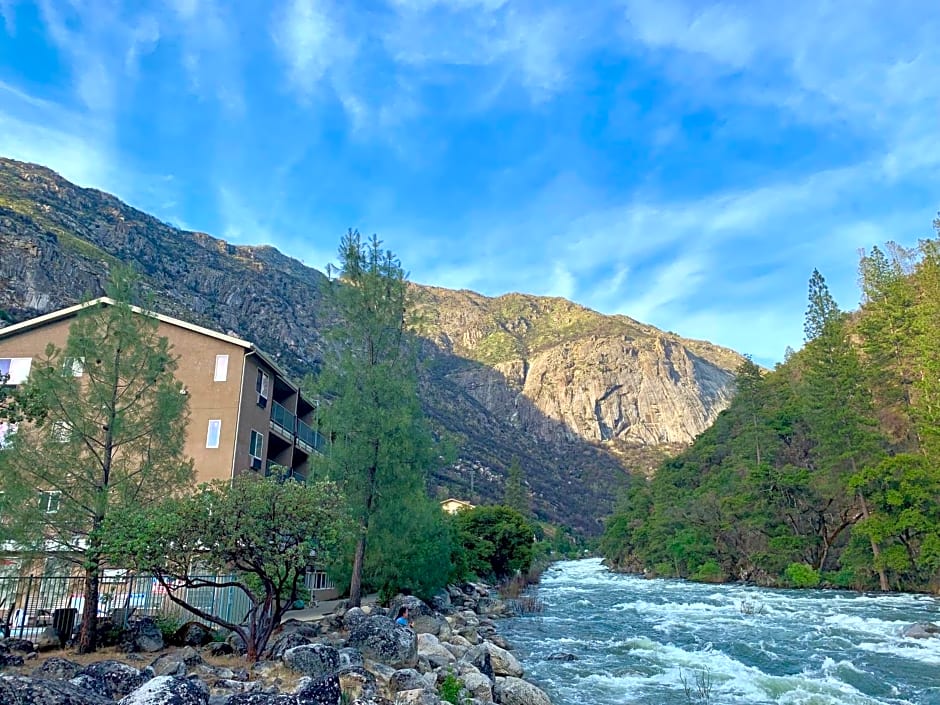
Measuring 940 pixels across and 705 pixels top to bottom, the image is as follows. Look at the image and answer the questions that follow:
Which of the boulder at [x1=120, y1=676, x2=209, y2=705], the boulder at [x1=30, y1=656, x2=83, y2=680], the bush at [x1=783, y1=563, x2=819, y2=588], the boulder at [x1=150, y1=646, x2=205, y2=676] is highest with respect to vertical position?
the boulder at [x1=120, y1=676, x2=209, y2=705]

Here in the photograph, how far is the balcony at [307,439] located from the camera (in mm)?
32500

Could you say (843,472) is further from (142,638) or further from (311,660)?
(142,638)

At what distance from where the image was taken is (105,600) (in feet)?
49.2

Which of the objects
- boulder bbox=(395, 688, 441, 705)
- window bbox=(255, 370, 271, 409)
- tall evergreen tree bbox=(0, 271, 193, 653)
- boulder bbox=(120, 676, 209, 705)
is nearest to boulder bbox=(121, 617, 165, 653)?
tall evergreen tree bbox=(0, 271, 193, 653)

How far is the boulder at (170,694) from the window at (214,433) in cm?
1946

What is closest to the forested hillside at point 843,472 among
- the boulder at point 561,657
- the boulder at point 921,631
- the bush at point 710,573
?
the bush at point 710,573

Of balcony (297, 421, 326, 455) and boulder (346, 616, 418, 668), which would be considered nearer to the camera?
boulder (346, 616, 418, 668)

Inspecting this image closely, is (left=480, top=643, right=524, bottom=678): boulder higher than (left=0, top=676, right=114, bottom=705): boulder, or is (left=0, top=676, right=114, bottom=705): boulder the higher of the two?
(left=0, top=676, right=114, bottom=705): boulder

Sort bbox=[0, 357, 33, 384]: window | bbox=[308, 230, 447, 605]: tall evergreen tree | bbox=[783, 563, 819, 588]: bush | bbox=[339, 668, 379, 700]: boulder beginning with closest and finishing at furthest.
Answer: bbox=[339, 668, 379, 700]: boulder < bbox=[308, 230, 447, 605]: tall evergreen tree < bbox=[0, 357, 33, 384]: window < bbox=[783, 563, 819, 588]: bush

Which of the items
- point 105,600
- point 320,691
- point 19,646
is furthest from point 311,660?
point 105,600

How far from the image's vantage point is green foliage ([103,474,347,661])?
12172 millimetres

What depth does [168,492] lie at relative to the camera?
Result: 1543 cm

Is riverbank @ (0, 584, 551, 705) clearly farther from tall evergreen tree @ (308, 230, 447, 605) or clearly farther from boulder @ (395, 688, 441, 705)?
tall evergreen tree @ (308, 230, 447, 605)

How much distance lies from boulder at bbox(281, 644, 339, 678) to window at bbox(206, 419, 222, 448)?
14615 millimetres
